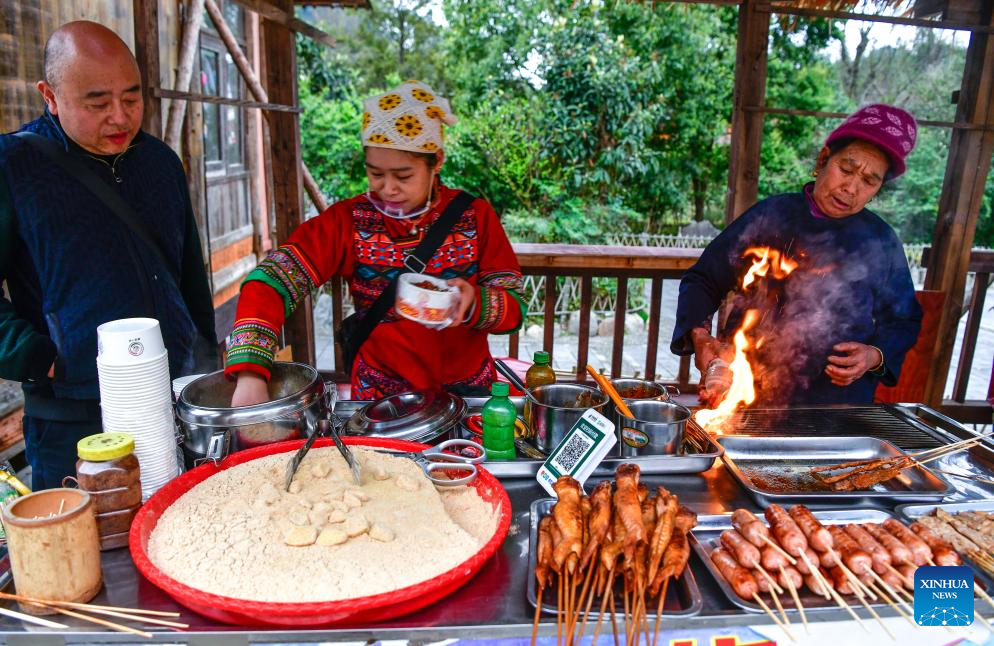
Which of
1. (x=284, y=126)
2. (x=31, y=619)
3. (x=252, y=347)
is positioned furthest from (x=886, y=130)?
(x=284, y=126)

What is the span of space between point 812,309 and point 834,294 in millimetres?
119

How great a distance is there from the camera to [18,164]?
7.93 ft

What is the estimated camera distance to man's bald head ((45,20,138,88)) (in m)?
2.35

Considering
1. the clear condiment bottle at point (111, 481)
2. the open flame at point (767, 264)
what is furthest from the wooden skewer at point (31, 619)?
the open flame at point (767, 264)

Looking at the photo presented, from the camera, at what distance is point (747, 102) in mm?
4371

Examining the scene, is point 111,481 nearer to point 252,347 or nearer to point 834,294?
point 252,347

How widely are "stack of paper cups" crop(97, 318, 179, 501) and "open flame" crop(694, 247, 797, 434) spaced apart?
2.03 metres

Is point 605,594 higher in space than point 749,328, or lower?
lower

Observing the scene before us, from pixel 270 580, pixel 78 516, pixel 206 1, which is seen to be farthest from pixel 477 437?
pixel 206 1

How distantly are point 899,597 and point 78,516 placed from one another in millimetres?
1801

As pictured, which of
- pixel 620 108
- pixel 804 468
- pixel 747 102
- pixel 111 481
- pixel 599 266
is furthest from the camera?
pixel 620 108

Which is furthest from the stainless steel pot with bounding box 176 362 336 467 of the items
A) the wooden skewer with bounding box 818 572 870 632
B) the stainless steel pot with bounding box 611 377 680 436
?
the wooden skewer with bounding box 818 572 870 632

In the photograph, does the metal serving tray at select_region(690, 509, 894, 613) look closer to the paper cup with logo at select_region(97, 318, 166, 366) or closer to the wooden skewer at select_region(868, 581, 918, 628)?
the wooden skewer at select_region(868, 581, 918, 628)

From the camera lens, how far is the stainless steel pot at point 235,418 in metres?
1.84
